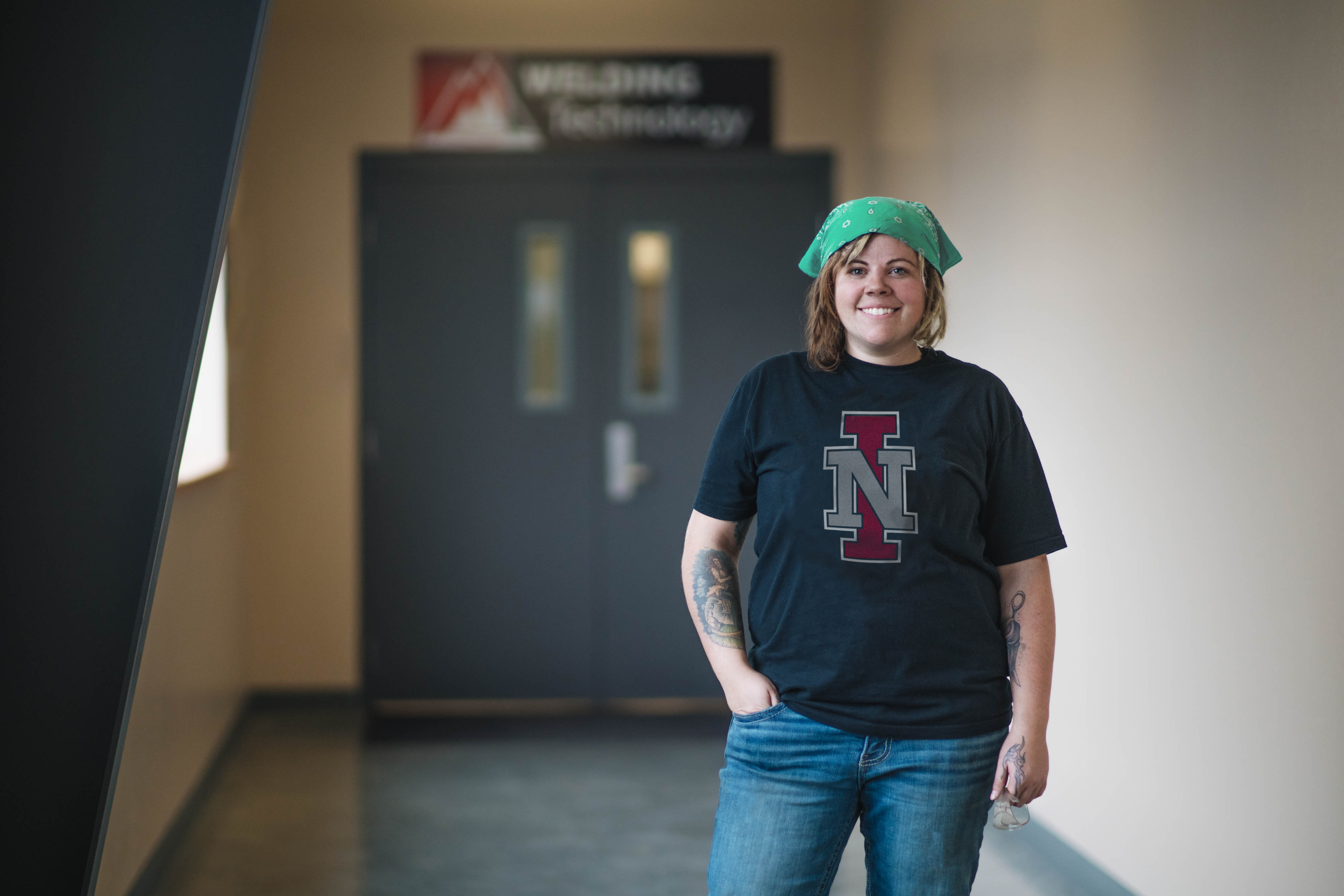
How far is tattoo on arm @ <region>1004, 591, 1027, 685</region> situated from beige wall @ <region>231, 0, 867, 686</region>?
10.8 ft

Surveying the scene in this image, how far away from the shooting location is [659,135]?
14.1 feet

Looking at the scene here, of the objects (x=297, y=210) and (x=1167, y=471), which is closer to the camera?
(x=1167, y=471)

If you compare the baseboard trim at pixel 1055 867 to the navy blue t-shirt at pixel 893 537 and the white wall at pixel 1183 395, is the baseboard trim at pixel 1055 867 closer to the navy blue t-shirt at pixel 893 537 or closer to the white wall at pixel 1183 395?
the white wall at pixel 1183 395

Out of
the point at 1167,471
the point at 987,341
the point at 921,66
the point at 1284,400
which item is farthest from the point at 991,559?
the point at 921,66

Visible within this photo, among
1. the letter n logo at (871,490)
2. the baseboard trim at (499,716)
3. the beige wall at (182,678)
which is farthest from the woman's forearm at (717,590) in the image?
the baseboard trim at (499,716)

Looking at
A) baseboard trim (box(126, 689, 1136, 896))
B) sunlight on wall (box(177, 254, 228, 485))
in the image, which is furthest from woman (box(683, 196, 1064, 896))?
sunlight on wall (box(177, 254, 228, 485))

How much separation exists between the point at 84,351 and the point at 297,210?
3.32m

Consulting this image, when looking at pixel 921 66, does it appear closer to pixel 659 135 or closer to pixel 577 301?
pixel 659 135

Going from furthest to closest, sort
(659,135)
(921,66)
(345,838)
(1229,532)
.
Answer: (659,135) < (921,66) < (345,838) < (1229,532)

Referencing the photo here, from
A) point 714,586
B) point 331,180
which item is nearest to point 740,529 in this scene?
point 714,586

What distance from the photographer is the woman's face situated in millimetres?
1352

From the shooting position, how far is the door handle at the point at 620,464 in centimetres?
433

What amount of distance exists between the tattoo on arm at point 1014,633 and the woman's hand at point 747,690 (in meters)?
0.29

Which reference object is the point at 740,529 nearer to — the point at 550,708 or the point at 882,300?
the point at 882,300
